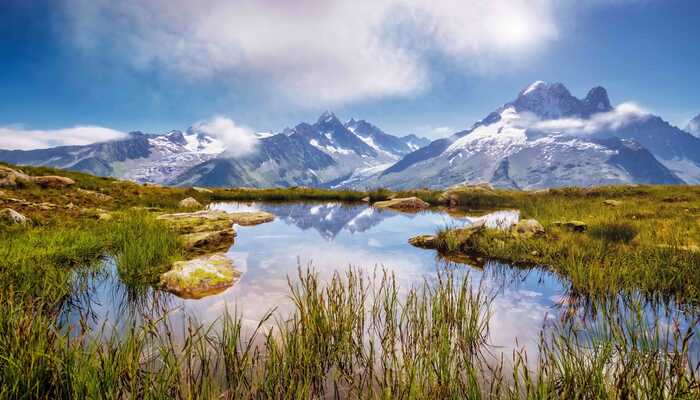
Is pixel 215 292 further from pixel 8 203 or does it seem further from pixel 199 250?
pixel 8 203

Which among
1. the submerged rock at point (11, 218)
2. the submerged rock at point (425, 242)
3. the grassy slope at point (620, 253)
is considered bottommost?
the submerged rock at point (425, 242)

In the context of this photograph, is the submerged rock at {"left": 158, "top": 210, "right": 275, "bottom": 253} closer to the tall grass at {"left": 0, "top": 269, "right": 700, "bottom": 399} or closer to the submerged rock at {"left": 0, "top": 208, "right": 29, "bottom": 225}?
the submerged rock at {"left": 0, "top": 208, "right": 29, "bottom": 225}

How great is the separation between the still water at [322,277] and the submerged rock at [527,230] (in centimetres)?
131

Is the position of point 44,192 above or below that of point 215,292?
above

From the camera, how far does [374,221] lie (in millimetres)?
26016

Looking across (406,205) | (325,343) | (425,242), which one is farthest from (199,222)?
(406,205)

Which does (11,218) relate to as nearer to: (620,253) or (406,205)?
(620,253)

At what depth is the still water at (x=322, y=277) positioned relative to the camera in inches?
287

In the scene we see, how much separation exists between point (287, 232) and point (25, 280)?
13099 millimetres

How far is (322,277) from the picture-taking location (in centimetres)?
1099

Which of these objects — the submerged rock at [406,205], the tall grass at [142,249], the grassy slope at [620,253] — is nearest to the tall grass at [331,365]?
the grassy slope at [620,253]

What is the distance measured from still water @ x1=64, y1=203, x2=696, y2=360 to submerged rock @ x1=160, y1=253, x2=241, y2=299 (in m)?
0.30

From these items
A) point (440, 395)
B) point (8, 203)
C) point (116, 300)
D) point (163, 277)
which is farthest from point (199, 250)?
point (440, 395)

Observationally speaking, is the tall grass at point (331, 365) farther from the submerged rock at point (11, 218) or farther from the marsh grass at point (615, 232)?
the submerged rock at point (11, 218)
